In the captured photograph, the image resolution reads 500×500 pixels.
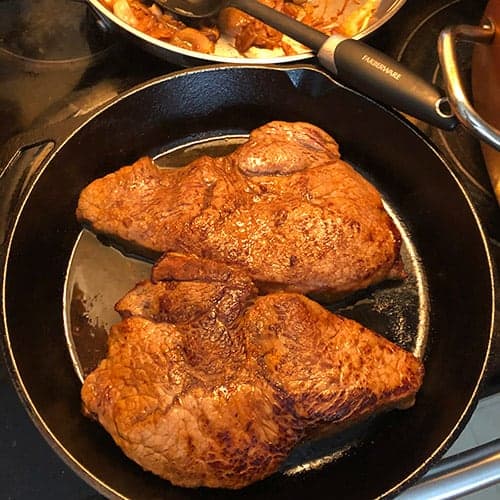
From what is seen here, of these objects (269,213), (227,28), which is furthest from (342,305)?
(227,28)

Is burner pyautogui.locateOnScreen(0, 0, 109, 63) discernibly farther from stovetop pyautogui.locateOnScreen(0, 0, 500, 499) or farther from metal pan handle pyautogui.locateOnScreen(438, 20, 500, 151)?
metal pan handle pyautogui.locateOnScreen(438, 20, 500, 151)

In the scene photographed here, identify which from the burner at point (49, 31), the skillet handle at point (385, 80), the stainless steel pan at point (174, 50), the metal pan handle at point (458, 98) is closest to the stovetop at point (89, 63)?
the burner at point (49, 31)

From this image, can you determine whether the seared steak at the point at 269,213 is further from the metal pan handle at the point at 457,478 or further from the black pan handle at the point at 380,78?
the metal pan handle at the point at 457,478

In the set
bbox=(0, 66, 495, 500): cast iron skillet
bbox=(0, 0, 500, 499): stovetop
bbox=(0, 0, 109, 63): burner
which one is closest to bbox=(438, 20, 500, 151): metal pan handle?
bbox=(0, 66, 495, 500): cast iron skillet

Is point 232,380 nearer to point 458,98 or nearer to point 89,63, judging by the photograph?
point 458,98

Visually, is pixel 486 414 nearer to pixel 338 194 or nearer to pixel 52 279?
pixel 338 194
